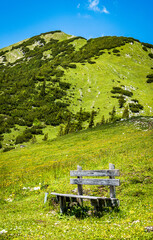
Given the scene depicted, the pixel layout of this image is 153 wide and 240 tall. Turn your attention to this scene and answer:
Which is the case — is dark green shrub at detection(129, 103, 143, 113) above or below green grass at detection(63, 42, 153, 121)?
below

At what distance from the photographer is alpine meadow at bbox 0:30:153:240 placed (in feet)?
27.6

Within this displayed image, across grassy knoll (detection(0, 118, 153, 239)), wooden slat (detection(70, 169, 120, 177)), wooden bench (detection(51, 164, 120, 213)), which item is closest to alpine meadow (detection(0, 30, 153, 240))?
grassy knoll (detection(0, 118, 153, 239))

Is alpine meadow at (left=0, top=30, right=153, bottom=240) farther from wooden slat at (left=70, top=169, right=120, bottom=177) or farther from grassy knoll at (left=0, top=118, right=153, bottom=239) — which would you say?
wooden slat at (left=70, top=169, right=120, bottom=177)

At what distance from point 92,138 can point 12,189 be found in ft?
82.2

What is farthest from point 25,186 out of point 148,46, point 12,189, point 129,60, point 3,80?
point 148,46

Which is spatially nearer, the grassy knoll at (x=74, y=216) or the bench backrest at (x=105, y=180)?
the grassy knoll at (x=74, y=216)

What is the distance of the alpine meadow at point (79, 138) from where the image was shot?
27.6 feet

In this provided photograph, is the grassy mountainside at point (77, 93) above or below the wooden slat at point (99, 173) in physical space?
above

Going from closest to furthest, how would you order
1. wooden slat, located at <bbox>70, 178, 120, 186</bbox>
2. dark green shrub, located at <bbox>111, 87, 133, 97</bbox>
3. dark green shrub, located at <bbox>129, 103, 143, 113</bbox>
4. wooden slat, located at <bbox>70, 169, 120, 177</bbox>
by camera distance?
wooden slat, located at <bbox>70, 178, 120, 186</bbox> → wooden slat, located at <bbox>70, 169, 120, 177</bbox> → dark green shrub, located at <bbox>129, 103, 143, 113</bbox> → dark green shrub, located at <bbox>111, 87, 133, 97</bbox>

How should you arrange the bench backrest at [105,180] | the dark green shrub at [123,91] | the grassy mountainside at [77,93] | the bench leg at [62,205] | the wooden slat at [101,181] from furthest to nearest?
the dark green shrub at [123,91]
the grassy mountainside at [77,93]
the bench leg at [62,205]
the bench backrest at [105,180]
the wooden slat at [101,181]

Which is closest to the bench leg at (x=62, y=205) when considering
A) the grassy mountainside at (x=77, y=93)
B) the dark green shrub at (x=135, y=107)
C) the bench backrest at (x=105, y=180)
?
the bench backrest at (x=105, y=180)

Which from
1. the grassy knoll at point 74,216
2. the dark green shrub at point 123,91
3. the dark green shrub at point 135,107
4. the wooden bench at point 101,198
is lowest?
the grassy knoll at point 74,216

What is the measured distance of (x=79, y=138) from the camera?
139 feet

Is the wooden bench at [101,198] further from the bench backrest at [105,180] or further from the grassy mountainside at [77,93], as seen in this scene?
the grassy mountainside at [77,93]
